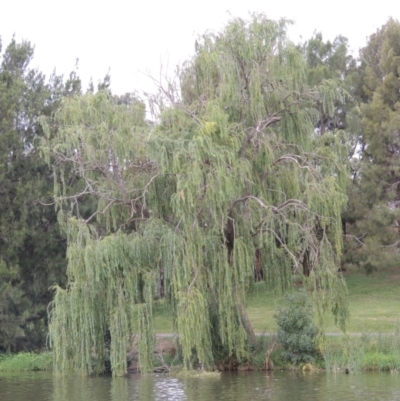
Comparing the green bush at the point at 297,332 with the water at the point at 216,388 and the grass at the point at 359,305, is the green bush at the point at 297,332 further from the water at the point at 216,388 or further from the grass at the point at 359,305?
the grass at the point at 359,305

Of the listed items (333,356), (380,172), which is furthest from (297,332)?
(380,172)

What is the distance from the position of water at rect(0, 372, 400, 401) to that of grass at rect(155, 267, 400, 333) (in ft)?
9.82

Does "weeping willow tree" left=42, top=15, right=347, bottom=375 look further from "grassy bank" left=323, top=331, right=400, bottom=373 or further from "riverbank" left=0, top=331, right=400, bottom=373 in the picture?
"grassy bank" left=323, top=331, right=400, bottom=373

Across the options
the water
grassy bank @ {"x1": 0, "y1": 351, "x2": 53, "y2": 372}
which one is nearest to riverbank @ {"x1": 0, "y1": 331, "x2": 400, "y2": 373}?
the water

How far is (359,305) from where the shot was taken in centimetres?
3709

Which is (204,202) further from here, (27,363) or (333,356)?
(27,363)

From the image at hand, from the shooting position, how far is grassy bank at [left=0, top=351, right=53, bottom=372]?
27141mm

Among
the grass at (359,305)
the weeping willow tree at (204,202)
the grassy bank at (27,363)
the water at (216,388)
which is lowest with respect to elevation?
the water at (216,388)

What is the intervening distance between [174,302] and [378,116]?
73.3ft

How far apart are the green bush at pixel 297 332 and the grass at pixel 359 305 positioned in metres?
1.15

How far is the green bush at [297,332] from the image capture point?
930 inches

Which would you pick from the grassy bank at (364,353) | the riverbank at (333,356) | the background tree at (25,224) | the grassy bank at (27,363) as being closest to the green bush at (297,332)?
the riverbank at (333,356)

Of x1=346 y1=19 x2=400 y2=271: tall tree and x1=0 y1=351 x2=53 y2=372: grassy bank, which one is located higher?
x1=346 y1=19 x2=400 y2=271: tall tree

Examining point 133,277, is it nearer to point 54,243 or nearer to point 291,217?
point 291,217
